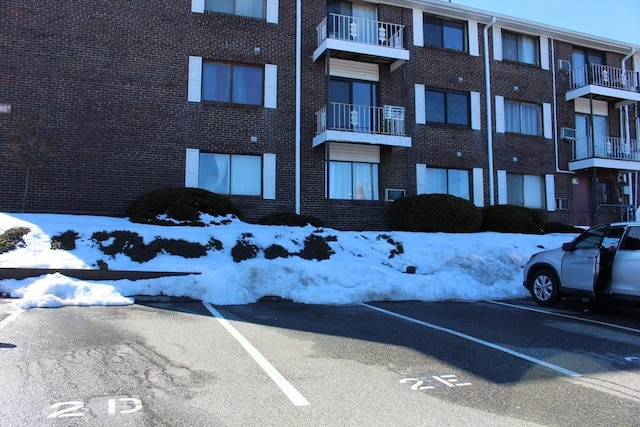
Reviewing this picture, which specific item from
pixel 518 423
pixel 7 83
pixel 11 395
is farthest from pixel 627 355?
pixel 7 83

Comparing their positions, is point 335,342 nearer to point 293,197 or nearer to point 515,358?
point 515,358

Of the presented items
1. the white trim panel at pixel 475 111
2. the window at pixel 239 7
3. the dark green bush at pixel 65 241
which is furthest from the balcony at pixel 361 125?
the dark green bush at pixel 65 241

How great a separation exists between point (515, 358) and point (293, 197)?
1123 centimetres

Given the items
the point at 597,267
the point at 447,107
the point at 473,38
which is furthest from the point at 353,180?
the point at 597,267

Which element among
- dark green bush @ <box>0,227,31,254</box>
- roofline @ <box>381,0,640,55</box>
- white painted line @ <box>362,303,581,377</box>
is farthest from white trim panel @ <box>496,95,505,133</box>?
dark green bush @ <box>0,227,31,254</box>

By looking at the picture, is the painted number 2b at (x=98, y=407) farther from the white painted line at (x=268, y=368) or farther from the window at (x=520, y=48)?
the window at (x=520, y=48)

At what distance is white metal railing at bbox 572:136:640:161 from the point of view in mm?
20672

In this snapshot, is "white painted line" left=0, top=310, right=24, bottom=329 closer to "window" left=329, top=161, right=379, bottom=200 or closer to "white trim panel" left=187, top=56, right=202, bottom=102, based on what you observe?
"white trim panel" left=187, top=56, right=202, bottom=102

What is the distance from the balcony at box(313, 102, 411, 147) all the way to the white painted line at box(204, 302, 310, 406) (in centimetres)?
943

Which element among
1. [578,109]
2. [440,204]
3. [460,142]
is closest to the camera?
[440,204]

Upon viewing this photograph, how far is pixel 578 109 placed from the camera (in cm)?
2105

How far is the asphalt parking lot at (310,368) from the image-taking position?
391 cm

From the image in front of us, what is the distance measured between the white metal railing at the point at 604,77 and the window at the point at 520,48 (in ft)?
6.50

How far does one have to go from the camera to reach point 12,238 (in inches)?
407
